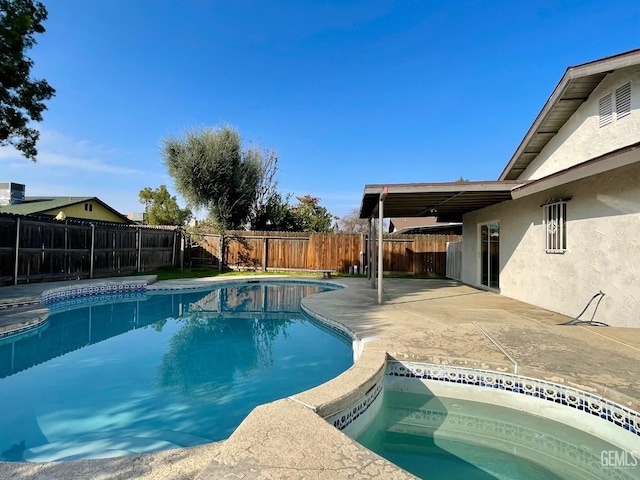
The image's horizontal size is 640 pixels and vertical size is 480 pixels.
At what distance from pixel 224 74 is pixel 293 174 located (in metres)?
11.1

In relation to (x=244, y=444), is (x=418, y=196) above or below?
above

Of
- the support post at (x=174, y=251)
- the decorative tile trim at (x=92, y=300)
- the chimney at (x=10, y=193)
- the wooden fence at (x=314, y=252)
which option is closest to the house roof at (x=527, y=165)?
the wooden fence at (x=314, y=252)

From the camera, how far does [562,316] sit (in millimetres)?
7078

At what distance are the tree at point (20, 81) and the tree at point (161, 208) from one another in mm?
18621

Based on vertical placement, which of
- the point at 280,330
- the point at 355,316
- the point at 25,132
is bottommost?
the point at 280,330

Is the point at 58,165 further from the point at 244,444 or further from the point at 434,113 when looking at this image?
the point at 244,444

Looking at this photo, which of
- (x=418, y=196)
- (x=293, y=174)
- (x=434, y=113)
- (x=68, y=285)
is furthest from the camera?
(x=293, y=174)

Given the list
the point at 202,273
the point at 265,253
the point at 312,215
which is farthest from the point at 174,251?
the point at 312,215

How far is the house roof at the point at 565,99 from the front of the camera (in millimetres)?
6238

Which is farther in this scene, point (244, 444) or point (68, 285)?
point (68, 285)

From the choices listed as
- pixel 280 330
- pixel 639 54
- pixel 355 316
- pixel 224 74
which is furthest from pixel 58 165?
pixel 639 54

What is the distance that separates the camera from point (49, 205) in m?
22.7

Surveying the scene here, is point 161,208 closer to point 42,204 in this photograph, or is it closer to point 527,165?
point 42,204

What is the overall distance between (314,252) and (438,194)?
10163 millimetres
